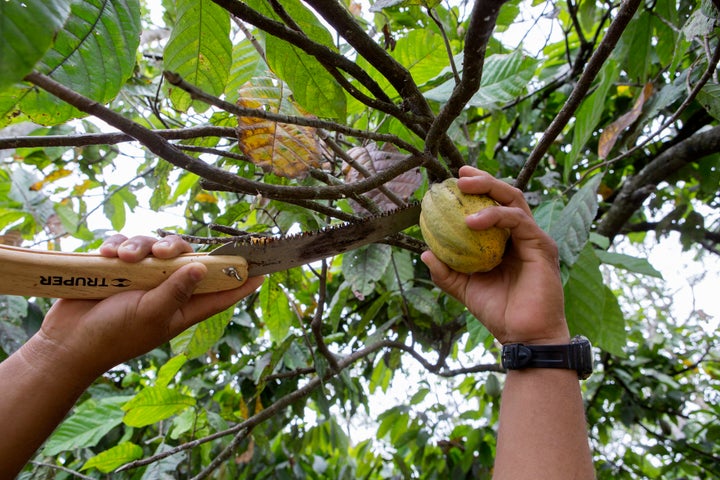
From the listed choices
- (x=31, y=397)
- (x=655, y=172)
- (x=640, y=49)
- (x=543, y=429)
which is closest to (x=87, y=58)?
(x=31, y=397)

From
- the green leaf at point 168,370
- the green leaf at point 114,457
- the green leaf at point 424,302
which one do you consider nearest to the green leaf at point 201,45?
the green leaf at point 424,302

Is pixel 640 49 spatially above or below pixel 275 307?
above

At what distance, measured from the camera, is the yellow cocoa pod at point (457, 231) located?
96 cm

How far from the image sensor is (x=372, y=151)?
128 centimetres

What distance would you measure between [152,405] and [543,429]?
1.56 metres

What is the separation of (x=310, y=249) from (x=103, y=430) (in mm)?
1688

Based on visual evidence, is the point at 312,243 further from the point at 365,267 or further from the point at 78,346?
the point at 365,267

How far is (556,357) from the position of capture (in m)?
1.00

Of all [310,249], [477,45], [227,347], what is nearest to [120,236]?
[310,249]

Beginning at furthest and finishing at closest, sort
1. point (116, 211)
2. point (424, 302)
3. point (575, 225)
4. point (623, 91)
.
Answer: point (116, 211) → point (623, 91) → point (424, 302) → point (575, 225)

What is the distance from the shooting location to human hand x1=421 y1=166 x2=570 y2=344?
3.31 ft

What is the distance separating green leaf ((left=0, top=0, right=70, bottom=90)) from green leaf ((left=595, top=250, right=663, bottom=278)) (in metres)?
1.65

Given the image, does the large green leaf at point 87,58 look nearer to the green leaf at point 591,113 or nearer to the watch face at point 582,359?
the watch face at point 582,359

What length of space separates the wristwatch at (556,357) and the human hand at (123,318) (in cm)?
51
